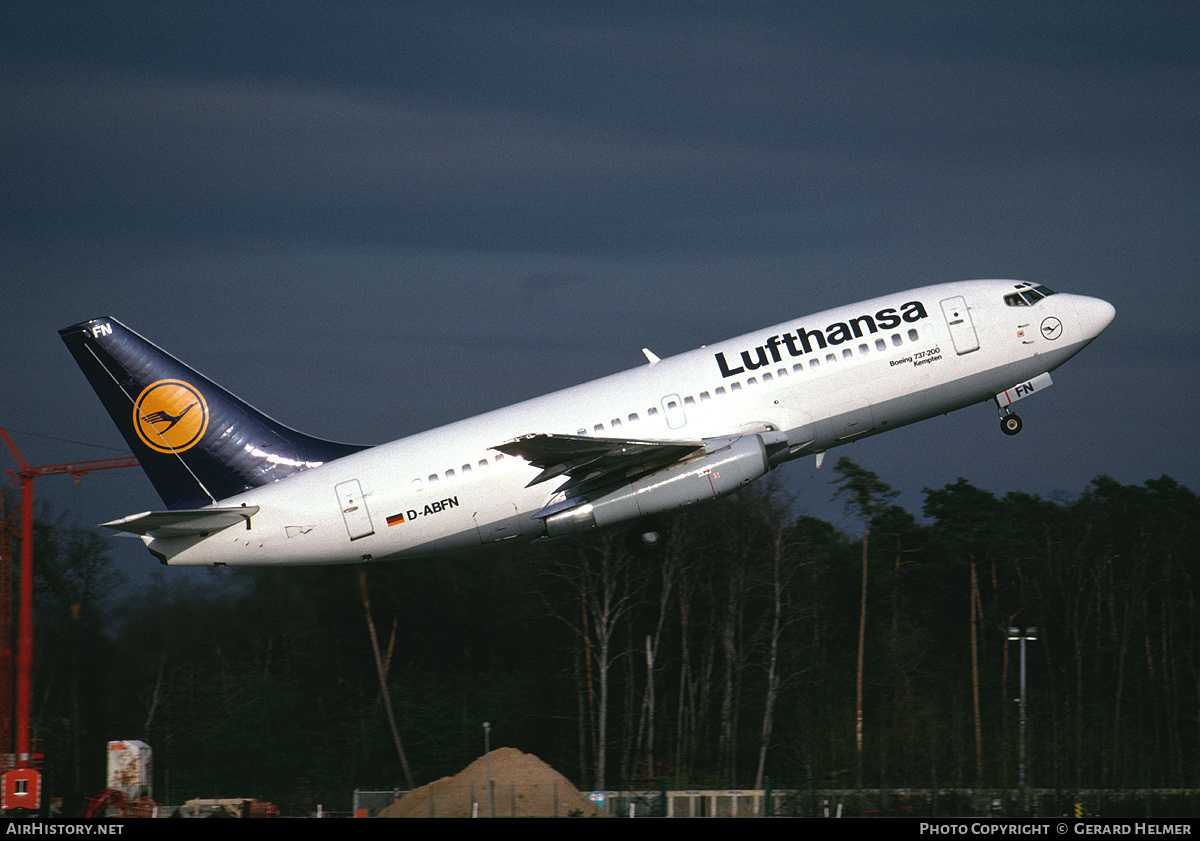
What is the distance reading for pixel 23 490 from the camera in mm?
49438

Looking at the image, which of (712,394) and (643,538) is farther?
(643,538)

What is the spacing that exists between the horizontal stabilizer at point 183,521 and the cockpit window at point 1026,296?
19838 millimetres

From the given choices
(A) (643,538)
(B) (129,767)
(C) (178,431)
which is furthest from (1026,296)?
(B) (129,767)

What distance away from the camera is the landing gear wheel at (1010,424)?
30.2 metres

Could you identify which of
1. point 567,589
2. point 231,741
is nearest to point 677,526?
point 567,589

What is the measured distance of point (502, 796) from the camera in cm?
4312

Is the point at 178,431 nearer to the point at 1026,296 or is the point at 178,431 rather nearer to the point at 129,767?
the point at 129,767

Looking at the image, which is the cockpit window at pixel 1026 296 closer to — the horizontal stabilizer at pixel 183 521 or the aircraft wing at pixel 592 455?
the aircraft wing at pixel 592 455

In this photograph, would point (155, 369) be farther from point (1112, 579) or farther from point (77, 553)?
point (1112, 579)

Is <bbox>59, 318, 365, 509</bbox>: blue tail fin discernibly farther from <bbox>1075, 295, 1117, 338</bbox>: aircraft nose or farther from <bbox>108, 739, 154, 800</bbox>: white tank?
<bbox>1075, 295, 1117, 338</bbox>: aircraft nose

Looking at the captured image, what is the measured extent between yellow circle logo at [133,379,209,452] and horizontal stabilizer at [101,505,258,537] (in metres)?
2.89

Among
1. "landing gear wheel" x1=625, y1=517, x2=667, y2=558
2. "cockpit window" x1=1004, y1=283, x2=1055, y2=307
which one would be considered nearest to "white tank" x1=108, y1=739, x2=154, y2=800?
"landing gear wheel" x1=625, y1=517, x2=667, y2=558

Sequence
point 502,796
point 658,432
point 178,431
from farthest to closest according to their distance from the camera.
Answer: point 502,796 → point 178,431 → point 658,432

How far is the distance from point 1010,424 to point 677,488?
930cm
